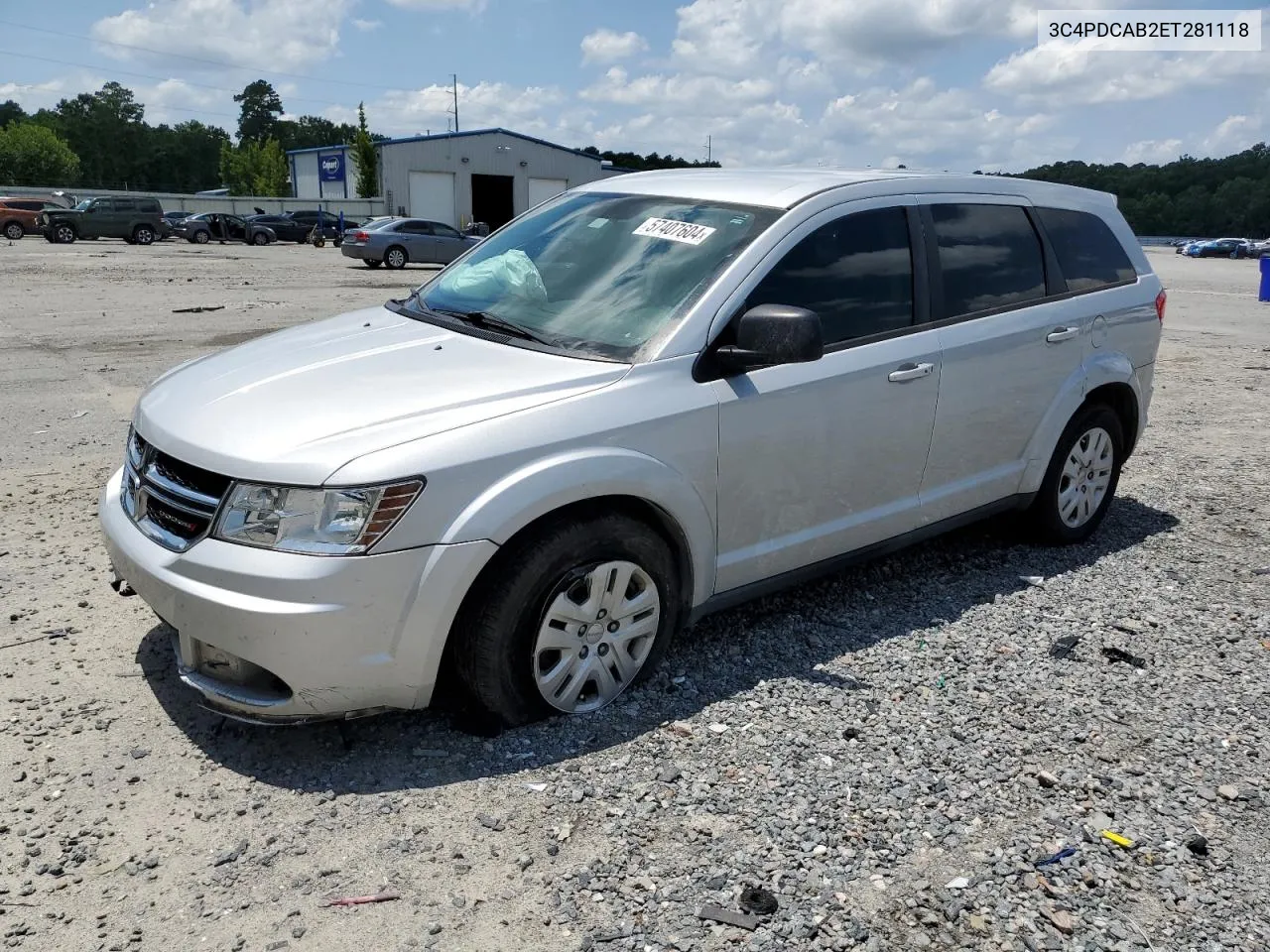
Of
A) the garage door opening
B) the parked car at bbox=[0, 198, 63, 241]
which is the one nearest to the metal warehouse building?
the garage door opening

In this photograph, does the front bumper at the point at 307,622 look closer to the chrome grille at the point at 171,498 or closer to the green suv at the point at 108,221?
the chrome grille at the point at 171,498

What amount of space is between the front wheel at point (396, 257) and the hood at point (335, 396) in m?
26.5

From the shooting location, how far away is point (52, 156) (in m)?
88.1

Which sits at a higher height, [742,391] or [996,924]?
[742,391]

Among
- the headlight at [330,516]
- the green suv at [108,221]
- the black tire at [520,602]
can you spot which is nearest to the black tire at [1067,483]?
the black tire at [520,602]

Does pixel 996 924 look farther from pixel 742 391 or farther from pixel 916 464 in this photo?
pixel 916 464

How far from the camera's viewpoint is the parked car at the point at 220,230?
4194 cm

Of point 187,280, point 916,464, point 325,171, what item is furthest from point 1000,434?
point 325,171

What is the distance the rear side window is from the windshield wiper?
9.48 ft

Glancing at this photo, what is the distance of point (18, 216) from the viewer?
38656 millimetres

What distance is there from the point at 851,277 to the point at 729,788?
2128mm

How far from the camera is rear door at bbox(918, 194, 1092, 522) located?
4.51m

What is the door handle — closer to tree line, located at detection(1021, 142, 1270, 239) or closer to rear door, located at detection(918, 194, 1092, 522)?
rear door, located at detection(918, 194, 1092, 522)

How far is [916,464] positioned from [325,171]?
6958cm
